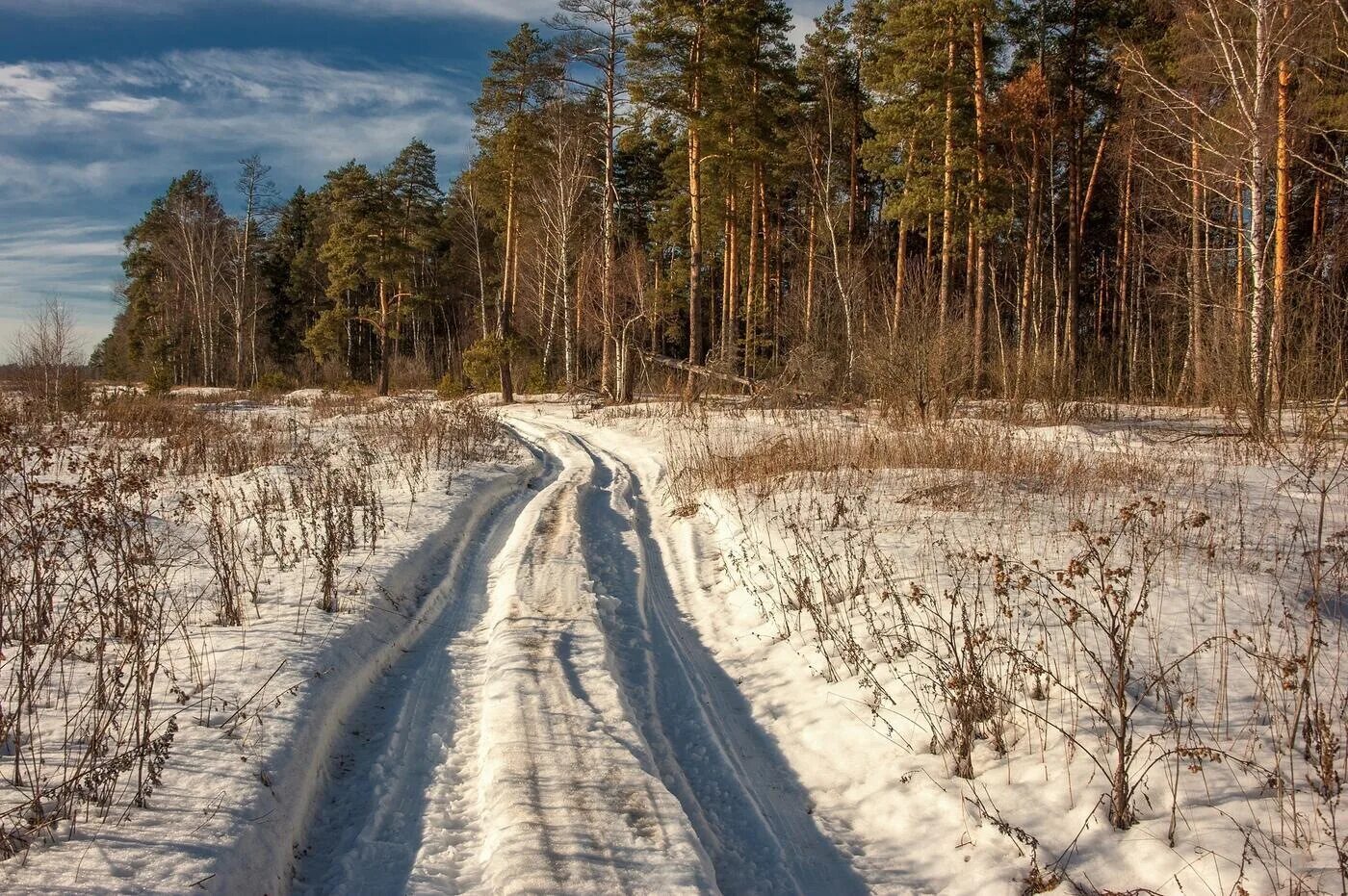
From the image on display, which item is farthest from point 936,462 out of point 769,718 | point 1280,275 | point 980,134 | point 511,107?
point 511,107

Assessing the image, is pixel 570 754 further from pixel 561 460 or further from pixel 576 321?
pixel 576 321

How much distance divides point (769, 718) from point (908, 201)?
22.1 meters

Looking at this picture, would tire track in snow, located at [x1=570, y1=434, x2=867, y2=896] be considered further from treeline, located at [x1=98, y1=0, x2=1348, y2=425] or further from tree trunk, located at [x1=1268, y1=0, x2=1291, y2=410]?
tree trunk, located at [x1=1268, y1=0, x2=1291, y2=410]

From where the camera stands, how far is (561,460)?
13828 mm

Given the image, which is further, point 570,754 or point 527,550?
point 527,550

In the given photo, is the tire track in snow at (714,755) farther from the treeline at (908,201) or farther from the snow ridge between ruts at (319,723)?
the treeline at (908,201)

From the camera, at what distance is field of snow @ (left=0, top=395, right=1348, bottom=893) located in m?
2.81

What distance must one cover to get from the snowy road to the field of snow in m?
→ 0.02

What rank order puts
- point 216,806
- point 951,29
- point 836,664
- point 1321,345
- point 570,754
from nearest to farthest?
point 216,806, point 570,754, point 836,664, point 1321,345, point 951,29

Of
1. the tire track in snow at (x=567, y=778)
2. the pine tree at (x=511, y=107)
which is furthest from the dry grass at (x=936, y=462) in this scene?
the pine tree at (x=511, y=107)

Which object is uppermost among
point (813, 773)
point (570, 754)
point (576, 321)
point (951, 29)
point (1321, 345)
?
point (951, 29)

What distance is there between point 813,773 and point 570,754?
134 cm

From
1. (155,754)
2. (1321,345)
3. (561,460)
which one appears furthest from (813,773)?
(1321,345)

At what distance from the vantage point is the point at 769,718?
449cm
